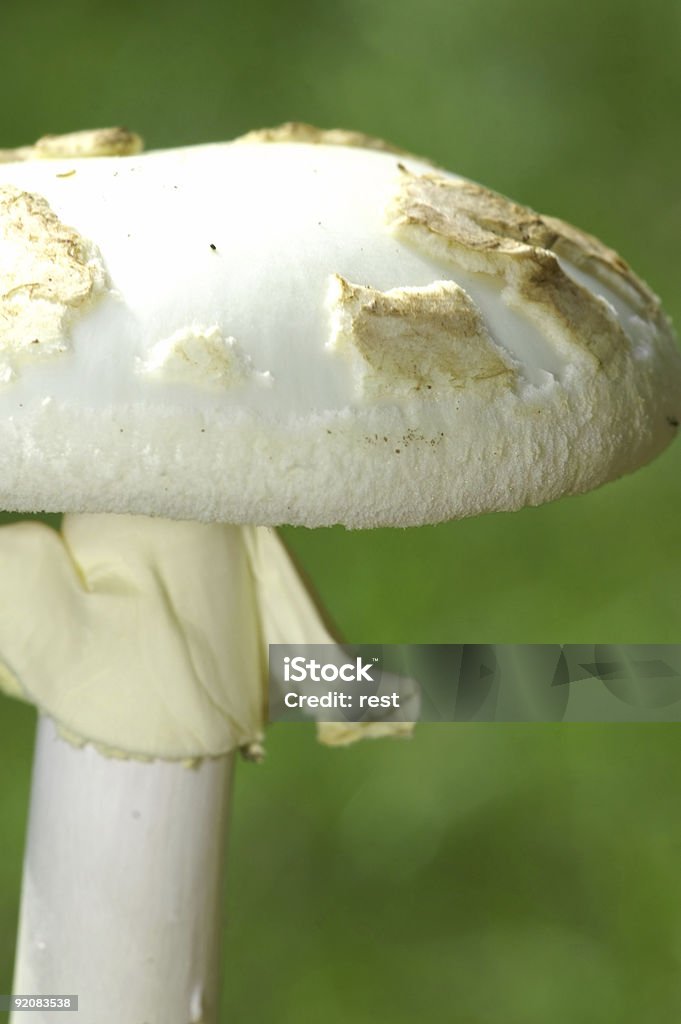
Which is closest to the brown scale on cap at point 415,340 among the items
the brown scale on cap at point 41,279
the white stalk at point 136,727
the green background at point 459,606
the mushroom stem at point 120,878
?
the brown scale on cap at point 41,279

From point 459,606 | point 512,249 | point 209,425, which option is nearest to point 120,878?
point 209,425

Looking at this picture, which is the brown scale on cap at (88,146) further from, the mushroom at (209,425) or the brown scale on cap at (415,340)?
the brown scale on cap at (415,340)

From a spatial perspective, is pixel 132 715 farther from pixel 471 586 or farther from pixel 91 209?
pixel 471 586

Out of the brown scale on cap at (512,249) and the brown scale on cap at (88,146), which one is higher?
the brown scale on cap at (88,146)

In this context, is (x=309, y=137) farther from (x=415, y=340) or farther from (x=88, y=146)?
(x=415, y=340)

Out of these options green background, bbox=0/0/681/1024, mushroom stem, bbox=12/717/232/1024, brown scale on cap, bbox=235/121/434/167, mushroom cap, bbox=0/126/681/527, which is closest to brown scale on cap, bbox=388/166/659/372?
mushroom cap, bbox=0/126/681/527
